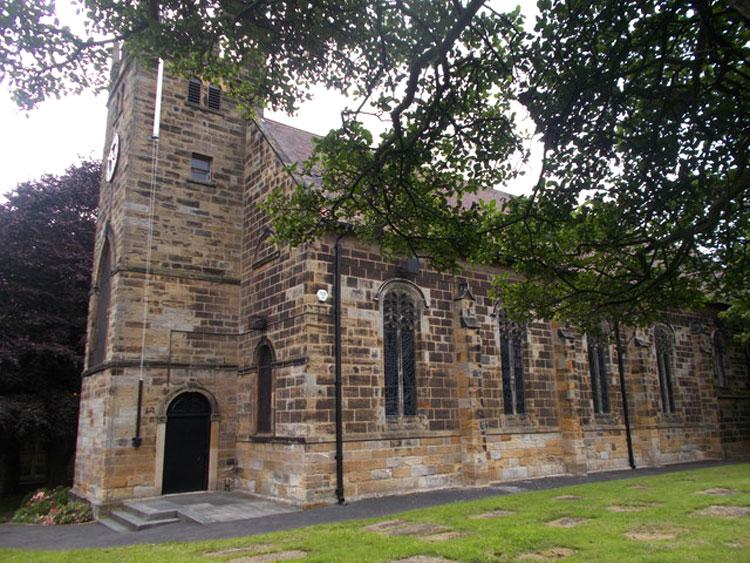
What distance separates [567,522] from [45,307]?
2070cm

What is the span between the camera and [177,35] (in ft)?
27.4

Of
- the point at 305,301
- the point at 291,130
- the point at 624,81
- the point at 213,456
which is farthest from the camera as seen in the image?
the point at 291,130

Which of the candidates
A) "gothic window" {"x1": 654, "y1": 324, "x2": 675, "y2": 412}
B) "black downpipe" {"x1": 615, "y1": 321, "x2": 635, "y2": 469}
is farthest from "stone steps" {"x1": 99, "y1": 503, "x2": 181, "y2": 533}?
"gothic window" {"x1": 654, "y1": 324, "x2": 675, "y2": 412}

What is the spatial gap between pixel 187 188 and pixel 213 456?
7419mm

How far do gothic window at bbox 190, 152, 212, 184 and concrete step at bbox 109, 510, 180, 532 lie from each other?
29.6ft

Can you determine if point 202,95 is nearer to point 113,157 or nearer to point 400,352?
point 113,157

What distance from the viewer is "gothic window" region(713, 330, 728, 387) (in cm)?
2550

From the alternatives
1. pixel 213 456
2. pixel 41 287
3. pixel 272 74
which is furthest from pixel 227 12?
pixel 41 287

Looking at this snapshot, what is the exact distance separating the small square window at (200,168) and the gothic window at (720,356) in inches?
865

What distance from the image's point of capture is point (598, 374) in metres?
20.2

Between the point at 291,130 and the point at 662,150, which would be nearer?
the point at 662,150

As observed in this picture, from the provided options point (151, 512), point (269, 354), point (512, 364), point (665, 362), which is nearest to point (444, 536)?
point (151, 512)

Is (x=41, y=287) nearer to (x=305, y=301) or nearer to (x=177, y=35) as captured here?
(x=305, y=301)

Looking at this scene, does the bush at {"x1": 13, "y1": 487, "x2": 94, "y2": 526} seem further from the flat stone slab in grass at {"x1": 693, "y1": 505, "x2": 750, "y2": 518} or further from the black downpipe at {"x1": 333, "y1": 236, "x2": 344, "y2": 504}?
the flat stone slab in grass at {"x1": 693, "y1": 505, "x2": 750, "y2": 518}
